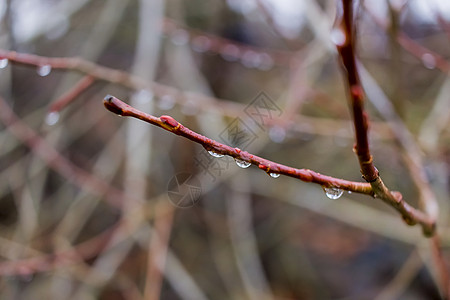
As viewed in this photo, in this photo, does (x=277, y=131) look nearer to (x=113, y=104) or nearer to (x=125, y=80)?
(x=125, y=80)

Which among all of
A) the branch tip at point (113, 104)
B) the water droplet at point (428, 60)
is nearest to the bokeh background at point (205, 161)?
the water droplet at point (428, 60)

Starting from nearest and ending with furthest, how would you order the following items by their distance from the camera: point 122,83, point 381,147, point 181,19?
point 122,83 < point 381,147 < point 181,19

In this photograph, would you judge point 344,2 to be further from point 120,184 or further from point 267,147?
point 120,184

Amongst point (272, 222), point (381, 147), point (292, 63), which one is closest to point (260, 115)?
point (292, 63)

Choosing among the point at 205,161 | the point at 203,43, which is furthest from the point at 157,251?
the point at 203,43

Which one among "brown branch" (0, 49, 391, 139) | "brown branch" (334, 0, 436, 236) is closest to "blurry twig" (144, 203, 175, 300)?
"brown branch" (0, 49, 391, 139)

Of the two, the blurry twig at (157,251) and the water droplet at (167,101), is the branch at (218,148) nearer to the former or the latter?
the water droplet at (167,101)
